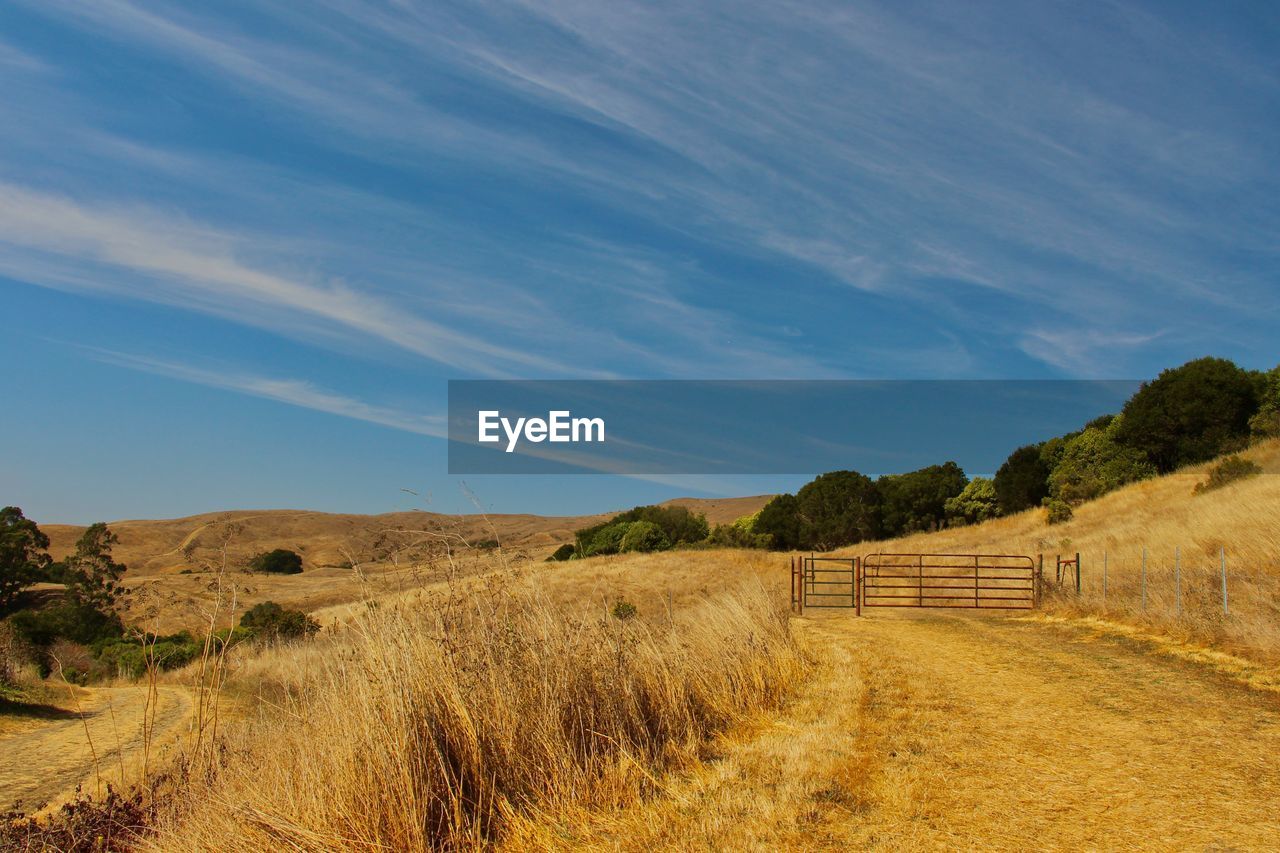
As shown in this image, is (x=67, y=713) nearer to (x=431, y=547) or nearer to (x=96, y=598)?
(x=431, y=547)

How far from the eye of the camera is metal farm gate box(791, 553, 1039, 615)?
23641mm

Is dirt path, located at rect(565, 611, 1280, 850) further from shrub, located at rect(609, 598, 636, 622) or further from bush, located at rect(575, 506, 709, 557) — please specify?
bush, located at rect(575, 506, 709, 557)

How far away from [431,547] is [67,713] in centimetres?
1427

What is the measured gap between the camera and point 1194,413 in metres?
47.2

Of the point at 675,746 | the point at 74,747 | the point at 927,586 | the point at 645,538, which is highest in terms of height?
the point at 675,746

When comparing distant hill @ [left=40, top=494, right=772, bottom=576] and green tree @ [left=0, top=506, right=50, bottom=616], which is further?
green tree @ [left=0, top=506, right=50, bottom=616]

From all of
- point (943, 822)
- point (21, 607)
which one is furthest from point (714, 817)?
point (21, 607)

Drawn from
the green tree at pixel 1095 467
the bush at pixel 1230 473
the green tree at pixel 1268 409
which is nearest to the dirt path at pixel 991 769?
the bush at pixel 1230 473

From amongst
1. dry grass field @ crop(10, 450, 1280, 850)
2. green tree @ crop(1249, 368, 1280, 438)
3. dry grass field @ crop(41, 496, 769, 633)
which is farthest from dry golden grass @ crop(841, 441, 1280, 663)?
dry grass field @ crop(41, 496, 769, 633)

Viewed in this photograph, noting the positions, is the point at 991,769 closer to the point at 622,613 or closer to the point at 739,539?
the point at 622,613

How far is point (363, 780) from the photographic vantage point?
17.3 feet

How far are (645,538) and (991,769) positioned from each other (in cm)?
5265

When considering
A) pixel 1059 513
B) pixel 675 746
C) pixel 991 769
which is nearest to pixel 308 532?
→ pixel 1059 513

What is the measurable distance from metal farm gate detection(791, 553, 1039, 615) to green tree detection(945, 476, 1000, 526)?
26.1m
